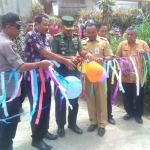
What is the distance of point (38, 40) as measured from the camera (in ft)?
9.25

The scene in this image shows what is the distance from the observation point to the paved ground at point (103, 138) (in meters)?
3.21

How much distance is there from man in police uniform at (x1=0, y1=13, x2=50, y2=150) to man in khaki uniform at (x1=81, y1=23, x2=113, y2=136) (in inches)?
48.8

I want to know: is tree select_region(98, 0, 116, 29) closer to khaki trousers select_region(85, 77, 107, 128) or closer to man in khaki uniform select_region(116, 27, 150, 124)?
man in khaki uniform select_region(116, 27, 150, 124)

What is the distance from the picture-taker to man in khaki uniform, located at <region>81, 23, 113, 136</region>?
3545 mm

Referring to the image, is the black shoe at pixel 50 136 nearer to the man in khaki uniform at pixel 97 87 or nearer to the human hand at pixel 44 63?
the man in khaki uniform at pixel 97 87

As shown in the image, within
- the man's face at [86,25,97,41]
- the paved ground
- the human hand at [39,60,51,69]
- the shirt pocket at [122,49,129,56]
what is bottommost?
the paved ground

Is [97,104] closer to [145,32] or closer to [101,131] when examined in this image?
[101,131]

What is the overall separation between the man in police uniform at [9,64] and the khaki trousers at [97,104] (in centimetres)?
128

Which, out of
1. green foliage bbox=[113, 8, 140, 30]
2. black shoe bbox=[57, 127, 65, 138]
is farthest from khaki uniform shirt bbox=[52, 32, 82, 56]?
green foliage bbox=[113, 8, 140, 30]

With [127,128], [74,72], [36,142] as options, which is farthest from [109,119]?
[36,142]

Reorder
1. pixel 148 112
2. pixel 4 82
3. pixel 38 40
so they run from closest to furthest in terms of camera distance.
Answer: pixel 4 82
pixel 38 40
pixel 148 112

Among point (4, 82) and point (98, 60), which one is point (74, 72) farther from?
point (4, 82)

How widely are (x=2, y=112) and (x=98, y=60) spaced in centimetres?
152

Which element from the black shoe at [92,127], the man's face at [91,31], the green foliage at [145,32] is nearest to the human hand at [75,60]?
the man's face at [91,31]
